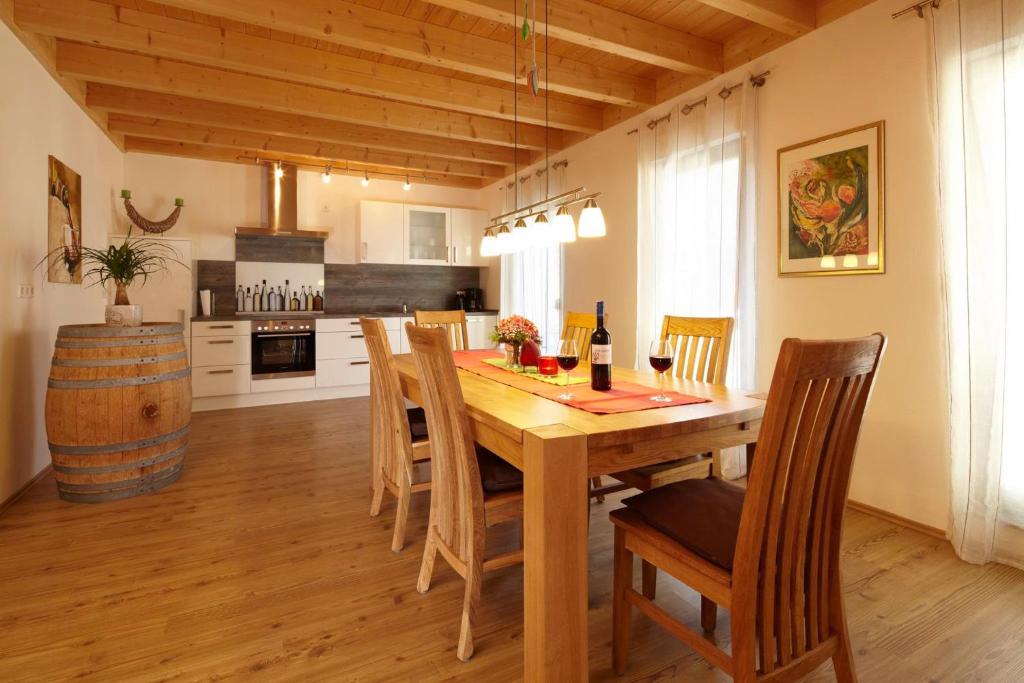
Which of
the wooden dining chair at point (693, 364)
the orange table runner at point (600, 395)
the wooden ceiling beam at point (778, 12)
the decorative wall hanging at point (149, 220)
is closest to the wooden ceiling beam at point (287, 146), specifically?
the decorative wall hanging at point (149, 220)

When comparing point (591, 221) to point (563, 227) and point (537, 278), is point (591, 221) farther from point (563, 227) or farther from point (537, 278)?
point (537, 278)

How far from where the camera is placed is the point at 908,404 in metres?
2.49

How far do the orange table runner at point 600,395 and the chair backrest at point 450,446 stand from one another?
0.36 metres

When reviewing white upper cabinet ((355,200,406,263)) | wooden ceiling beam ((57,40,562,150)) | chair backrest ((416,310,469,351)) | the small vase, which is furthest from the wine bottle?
Result: white upper cabinet ((355,200,406,263))

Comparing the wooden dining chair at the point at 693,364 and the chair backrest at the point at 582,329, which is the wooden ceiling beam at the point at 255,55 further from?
the wooden dining chair at the point at 693,364

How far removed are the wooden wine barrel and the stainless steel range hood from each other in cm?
264

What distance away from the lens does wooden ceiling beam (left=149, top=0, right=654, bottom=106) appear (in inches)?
103

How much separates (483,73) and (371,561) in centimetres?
280

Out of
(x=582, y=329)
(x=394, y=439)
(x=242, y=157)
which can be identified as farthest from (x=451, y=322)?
(x=242, y=157)

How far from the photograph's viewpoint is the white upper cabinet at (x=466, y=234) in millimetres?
6102

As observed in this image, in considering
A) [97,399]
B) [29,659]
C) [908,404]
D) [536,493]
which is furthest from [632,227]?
[29,659]

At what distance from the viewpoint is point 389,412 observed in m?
2.29

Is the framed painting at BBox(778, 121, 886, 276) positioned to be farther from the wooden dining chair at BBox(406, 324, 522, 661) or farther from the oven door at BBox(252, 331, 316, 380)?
the oven door at BBox(252, 331, 316, 380)

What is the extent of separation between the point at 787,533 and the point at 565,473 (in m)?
0.51
